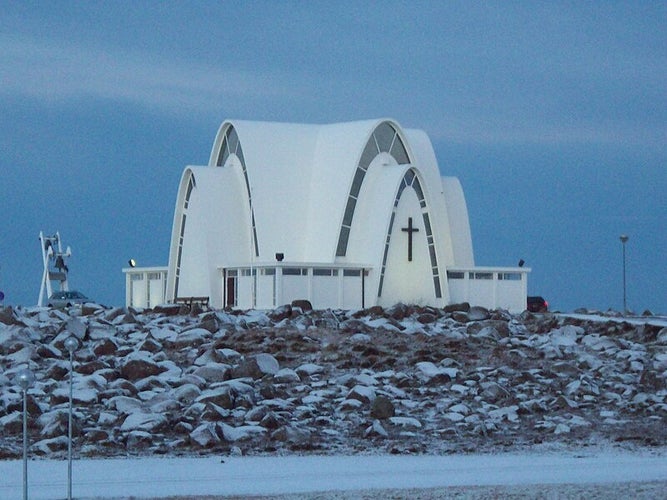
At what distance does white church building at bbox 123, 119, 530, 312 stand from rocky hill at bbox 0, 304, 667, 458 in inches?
384

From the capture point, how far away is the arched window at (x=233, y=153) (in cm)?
4872

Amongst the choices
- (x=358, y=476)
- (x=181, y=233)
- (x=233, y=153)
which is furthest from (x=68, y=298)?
(x=358, y=476)

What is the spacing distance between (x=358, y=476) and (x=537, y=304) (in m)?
37.3

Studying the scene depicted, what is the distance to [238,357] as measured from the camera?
99.0 feet

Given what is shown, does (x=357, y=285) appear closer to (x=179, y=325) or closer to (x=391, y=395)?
(x=179, y=325)

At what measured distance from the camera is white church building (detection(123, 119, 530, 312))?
47.9 metres

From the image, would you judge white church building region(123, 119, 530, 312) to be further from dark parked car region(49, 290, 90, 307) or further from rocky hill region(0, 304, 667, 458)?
rocky hill region(0, 304, 667, 458)

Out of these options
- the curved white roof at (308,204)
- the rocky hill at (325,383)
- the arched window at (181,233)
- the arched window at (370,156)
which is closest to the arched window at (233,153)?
the curved white roof at (308,204)

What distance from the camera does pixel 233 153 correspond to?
5047 centimetres

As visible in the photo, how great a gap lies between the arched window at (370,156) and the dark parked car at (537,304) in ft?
28.1

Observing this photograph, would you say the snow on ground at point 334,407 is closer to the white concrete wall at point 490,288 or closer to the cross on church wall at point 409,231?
the cross on church wall at point 409,231

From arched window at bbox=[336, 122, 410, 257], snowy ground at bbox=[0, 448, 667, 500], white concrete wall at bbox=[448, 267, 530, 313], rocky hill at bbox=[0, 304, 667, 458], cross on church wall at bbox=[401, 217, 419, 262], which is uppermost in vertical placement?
arched window at bbox=[336, 122, 410, 257]

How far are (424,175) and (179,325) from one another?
1821 cm

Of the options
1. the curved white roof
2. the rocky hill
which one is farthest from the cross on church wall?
the rocky hill
